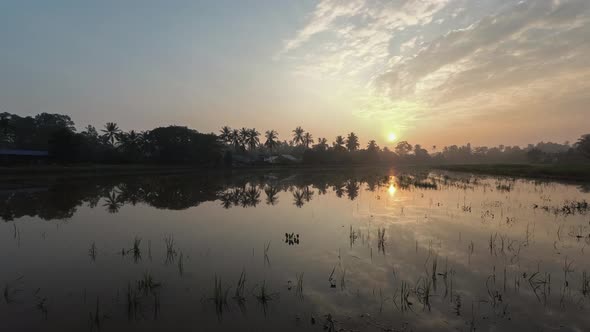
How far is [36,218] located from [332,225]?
1601 cm

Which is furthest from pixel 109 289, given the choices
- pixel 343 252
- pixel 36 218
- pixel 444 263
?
pixel 36 218

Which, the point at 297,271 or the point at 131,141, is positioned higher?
the point at 131,141

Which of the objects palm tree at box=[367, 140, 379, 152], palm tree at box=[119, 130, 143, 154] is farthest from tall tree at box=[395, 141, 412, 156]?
palm tree at box=[119, 130, 143, 154]

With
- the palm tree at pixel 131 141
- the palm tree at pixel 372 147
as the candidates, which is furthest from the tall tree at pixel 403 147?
the palm tree at pixel 131 141

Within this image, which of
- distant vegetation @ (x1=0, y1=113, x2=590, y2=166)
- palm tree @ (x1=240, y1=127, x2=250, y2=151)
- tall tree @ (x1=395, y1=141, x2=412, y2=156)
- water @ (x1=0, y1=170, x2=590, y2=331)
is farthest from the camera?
tall tree @ (x1=395, y1=141, x2=412, y2=156)

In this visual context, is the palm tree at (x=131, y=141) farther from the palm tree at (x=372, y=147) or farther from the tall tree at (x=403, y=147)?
the tall tree at (x=403, y=147)

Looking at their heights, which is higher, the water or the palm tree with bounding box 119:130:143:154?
the palm tree with bounding box 119:130:143:154

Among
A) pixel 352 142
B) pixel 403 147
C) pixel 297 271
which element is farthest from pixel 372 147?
pixel 297 271

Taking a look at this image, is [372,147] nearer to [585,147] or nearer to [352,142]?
[352,142]

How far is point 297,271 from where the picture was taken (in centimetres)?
871

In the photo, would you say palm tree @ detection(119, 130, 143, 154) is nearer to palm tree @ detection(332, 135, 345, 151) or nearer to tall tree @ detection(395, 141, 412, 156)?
palm tree @ detection(332, 135, 345, 151)

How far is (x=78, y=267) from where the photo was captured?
898 cm

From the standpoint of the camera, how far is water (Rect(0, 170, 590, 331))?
6055 millimetres

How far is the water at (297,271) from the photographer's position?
6055 mm
